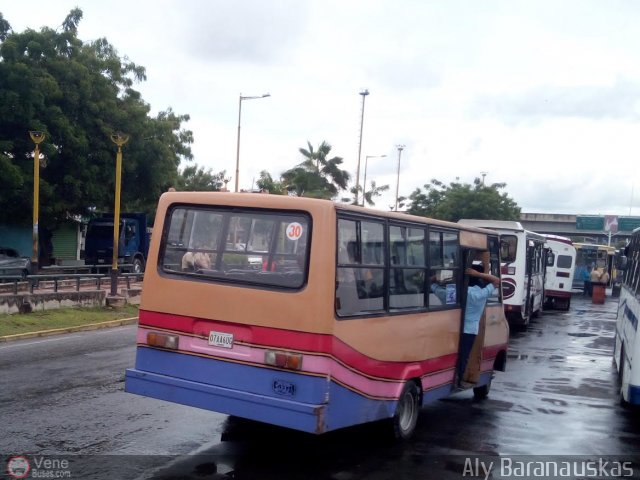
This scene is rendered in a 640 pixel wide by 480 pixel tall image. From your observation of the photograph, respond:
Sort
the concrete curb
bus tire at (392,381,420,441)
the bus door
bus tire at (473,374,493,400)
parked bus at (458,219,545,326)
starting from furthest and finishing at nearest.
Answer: parked bus at (458,219,545,326), the concrete curb, bus tire at (473,374,493,400), the bus door, bus tire at (392,381,420,441)

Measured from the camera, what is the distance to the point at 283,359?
646cm

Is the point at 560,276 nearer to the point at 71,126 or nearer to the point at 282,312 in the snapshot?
the point at 71,126

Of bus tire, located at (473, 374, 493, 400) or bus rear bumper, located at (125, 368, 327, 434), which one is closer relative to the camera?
bus rear bumper, located at (125, 368, 327, 434)

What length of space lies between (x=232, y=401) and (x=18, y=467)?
6.36 ft

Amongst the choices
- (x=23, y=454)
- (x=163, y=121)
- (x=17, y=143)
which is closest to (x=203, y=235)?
(x=23, y=454)

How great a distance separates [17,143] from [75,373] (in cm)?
2046

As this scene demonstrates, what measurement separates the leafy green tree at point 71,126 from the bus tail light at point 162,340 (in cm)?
2213

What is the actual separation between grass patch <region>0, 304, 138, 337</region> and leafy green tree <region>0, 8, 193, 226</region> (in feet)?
30.4

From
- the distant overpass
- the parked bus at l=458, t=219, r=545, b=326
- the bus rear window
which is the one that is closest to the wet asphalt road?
the bus rear window

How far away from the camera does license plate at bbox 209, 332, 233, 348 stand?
6762 millimetres

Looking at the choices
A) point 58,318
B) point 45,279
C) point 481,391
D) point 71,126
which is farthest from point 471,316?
point 71,126

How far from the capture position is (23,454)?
684 centimetres

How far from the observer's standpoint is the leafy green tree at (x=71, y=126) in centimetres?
2839

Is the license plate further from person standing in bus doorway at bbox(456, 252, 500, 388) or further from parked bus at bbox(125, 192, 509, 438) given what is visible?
person standing in bus doorway at bbox(456, 252, 500, 388)
